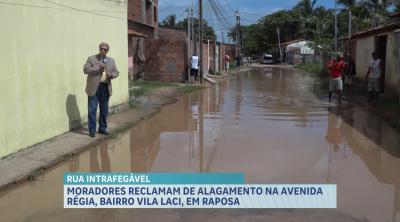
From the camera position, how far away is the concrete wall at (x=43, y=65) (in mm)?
7398

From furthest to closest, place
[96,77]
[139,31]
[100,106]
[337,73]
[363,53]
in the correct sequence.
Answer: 1. [139,31]
2. [363,53]
3. [337,73]
4. [100,106]
5. [96,77]

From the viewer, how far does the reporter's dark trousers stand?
9305 millimetres

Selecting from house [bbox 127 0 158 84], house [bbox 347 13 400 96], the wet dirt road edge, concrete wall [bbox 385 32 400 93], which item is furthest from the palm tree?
the wet dirt road edge

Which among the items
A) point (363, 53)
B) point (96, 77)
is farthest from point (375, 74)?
point (96, 77)

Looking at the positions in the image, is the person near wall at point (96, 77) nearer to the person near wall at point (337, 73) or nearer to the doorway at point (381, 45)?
the person near wall at point (337, 73)

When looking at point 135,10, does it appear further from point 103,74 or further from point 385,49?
point 103,74

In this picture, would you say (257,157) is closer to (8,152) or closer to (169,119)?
(8,152)

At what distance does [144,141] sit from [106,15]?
152 inches

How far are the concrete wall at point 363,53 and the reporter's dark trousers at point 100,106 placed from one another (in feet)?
44.3

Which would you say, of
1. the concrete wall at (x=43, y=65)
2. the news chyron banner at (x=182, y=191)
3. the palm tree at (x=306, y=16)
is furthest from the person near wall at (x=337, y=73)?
the palm tree at (x=306, y=16)

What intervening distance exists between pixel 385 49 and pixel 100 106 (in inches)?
505

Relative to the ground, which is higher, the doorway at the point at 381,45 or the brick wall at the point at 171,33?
the brick wall at the point at 171,33

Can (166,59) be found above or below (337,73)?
above

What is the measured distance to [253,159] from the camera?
801 cm
